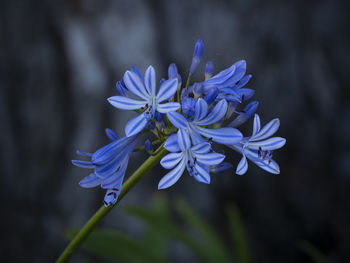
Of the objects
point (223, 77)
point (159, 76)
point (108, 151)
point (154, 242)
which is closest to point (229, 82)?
point (223, 77)

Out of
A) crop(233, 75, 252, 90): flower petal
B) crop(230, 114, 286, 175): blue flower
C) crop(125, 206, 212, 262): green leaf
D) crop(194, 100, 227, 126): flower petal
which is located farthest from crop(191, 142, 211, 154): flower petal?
crop(125, 206, 212, 262): green leaf

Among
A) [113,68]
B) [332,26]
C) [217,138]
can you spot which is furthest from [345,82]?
[217,138]

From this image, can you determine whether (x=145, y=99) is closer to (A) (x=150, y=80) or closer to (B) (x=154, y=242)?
(A) (x=150, y=80)

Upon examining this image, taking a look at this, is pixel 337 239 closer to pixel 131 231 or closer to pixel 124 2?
pixel 131 231

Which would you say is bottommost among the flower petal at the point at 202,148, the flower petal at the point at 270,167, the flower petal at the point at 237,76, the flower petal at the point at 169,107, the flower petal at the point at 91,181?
the flower petal at the point at 91,181

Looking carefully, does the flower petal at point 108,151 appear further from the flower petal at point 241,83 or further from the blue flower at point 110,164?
the flower petal at point 241,83

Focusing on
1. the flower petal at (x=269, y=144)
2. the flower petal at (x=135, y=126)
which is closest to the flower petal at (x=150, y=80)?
the flower petal at (x=135, y=126)
